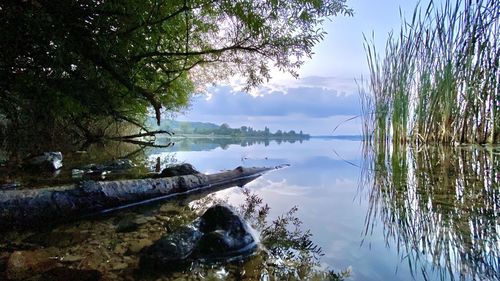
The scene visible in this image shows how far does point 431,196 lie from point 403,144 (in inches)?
239

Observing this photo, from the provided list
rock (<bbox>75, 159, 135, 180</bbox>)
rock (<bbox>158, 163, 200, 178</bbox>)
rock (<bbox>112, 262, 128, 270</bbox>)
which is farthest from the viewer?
rock (<bbox>75, 159, 135, 180</bbox>)

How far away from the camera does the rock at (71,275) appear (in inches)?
45.1

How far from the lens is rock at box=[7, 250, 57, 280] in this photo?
1.16 metres

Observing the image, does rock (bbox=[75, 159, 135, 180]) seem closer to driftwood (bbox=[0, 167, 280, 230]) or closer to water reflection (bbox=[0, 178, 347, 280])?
driftwood (bbox=[0, 167, 280, 230])

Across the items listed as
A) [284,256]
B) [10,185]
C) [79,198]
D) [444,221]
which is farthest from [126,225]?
[444,221]

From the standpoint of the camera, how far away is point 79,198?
211 cm

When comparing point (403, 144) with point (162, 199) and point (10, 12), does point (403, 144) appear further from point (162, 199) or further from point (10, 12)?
point (10, 12)

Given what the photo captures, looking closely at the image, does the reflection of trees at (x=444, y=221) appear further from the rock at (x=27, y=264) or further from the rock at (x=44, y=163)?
the rock at (x=44, y=163)

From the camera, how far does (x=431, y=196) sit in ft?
7.04

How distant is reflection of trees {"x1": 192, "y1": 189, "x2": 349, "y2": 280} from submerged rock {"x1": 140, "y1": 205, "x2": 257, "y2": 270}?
105 millimetres

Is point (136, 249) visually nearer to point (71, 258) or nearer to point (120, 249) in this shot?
point (120, 249)

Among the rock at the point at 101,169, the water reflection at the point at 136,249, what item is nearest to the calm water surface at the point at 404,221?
the water reflection at the point at 136,249

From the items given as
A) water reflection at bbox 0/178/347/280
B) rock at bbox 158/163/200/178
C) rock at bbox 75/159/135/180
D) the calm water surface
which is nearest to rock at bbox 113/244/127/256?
water reflection at bbox 0/178/347/280

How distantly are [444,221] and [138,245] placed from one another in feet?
5.47
